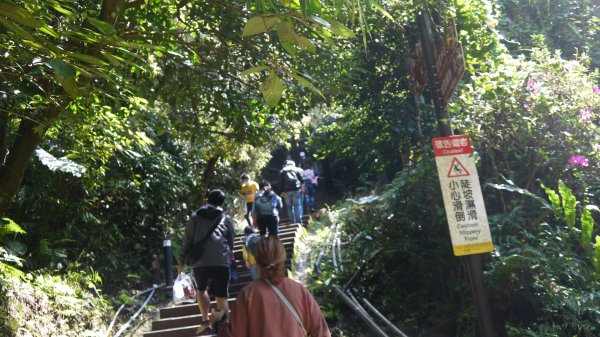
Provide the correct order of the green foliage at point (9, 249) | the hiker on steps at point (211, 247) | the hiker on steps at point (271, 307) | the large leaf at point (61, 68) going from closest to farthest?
the large leaf at point (61, 68)
the hiker on steps at point (271, 307)
the green foliage at point (9, 249)
the hiker on steps at point (211, 247)

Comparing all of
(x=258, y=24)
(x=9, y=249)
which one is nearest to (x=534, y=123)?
(x=258, y=24)

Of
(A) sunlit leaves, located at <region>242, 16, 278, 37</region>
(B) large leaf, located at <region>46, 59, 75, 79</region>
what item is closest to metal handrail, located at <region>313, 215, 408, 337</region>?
(A) sunlit leaves, located at <region>242, 16, 278, 37</region>

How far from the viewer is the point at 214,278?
816cm

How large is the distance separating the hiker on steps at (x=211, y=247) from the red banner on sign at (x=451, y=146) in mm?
2891

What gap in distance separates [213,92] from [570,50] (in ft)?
34.2

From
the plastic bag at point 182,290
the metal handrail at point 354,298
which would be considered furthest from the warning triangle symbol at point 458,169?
the plastic bag at point 182,290

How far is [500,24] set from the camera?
1470 centimetres

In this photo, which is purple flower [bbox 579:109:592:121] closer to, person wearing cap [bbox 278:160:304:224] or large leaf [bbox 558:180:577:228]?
large leaf [bbox 558:180:577:228]

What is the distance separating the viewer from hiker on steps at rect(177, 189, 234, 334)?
800 centimetres

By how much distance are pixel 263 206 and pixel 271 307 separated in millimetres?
8052

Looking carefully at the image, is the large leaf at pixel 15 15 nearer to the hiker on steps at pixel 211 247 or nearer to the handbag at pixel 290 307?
the handbag at pixel 290 307

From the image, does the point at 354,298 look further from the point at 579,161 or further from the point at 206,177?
the point at 206,177

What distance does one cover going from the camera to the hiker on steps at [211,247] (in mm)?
8000

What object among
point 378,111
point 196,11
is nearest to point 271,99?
point 196,11
